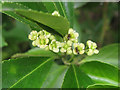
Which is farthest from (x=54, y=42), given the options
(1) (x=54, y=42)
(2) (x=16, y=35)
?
(2) (x=16, y=35)

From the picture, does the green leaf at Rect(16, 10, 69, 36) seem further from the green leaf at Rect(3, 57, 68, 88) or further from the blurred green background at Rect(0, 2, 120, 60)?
the blurred green background at Rect(0, 2, 120, 60)

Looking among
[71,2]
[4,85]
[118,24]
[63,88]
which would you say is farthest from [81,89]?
[118,24]

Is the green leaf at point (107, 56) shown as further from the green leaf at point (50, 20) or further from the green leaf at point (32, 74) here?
the green leaf at point (50, 20)

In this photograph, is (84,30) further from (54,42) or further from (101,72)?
(54,42)

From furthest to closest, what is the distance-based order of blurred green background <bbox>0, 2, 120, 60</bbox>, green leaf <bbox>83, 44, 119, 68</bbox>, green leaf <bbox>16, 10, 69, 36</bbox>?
blurred green background <bbox>0, 2, 120, 60</bbox> < green leaf <bbox>83, 44, 119, 68</bbox> < green leaf <bbox>16, 10, 69, 36</bbox>

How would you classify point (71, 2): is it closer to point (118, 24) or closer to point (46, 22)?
point (46, 22)

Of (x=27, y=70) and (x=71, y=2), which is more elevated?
(x=71, y=2)

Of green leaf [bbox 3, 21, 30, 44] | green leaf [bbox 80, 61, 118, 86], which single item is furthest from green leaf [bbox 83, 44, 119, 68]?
green leaf [bbox 3, 21, 30, 44]
